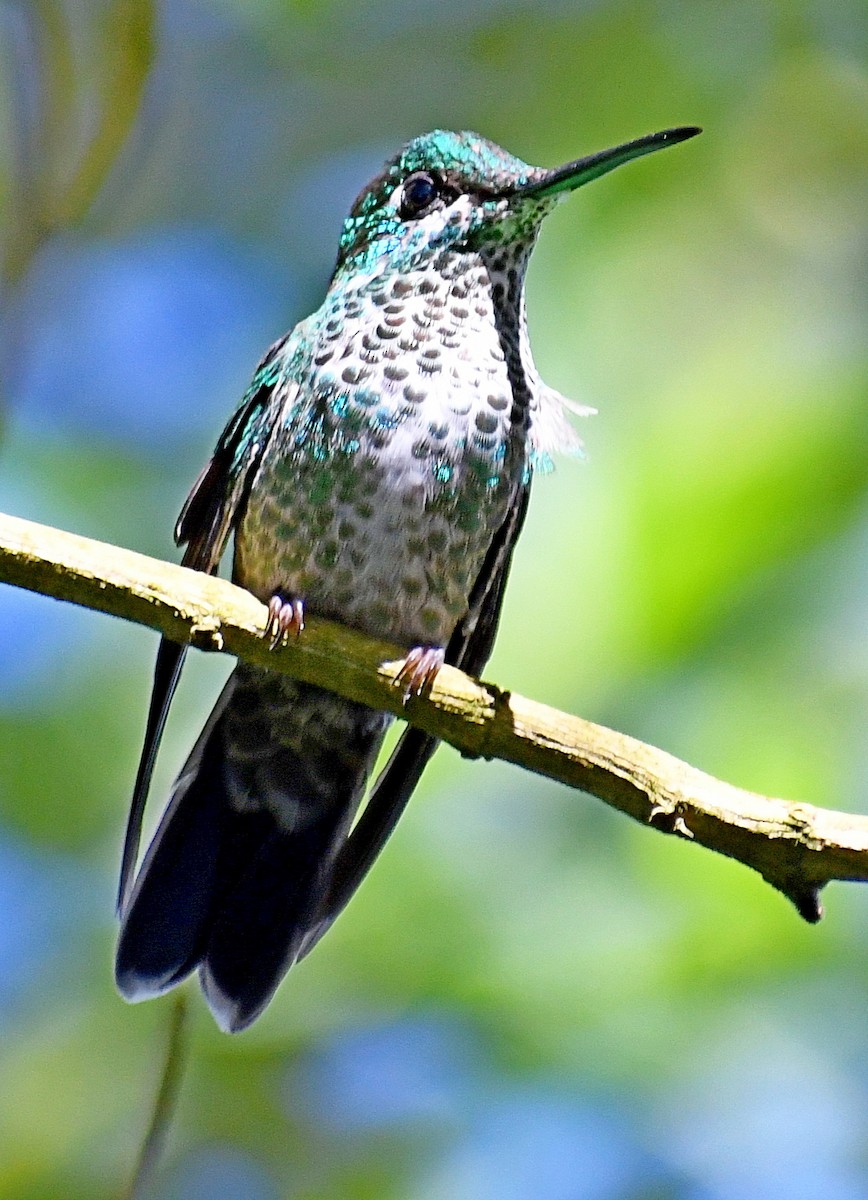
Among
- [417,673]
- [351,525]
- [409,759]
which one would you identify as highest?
[351,525]

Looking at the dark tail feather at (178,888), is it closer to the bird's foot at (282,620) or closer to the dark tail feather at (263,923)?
the dark tail feather at (263,923)

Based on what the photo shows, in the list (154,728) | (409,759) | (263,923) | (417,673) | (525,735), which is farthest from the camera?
(263,923)

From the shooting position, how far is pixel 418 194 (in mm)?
4242

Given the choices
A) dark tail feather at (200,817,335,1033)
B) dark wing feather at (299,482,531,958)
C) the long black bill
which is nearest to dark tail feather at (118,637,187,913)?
dark tail feather at (200,817,335,1033)

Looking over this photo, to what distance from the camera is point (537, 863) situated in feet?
16.2

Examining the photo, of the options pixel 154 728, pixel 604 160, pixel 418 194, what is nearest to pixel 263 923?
pixel 154 728

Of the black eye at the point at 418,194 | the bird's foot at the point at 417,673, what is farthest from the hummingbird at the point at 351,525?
the bird's foot at the point at 417,673

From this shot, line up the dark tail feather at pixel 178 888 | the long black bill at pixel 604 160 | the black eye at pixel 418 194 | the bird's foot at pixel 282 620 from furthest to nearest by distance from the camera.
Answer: the black eye at pixel 418 194 → the dark tail feather at pixel 178 888 → the long black bill at pixel 604 160 → the bird's foot at pixel 282 620

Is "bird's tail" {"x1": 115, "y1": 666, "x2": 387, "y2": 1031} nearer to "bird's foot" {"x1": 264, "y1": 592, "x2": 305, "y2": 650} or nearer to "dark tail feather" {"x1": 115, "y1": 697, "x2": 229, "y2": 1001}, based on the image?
"dark tail feather" {"x1": 115, "y1": 697, "x2": 229, "y2": 1001}

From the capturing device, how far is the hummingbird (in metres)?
3.86

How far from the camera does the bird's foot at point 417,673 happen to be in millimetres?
3322

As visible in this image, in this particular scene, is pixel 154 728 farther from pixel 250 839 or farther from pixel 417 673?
pixel 417 673

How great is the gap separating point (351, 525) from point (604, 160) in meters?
1.09

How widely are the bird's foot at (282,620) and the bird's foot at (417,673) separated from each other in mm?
261
